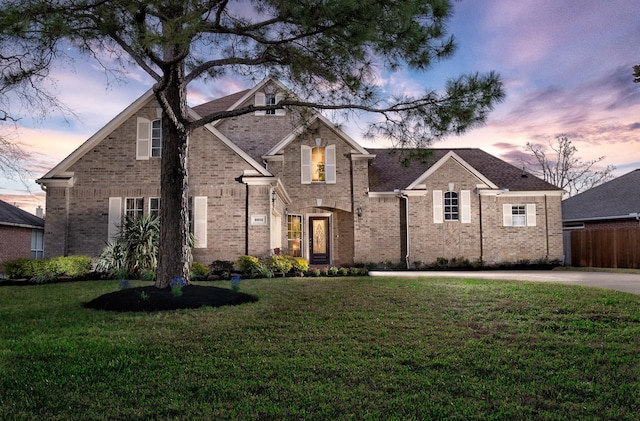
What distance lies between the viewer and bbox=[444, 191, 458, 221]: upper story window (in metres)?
19.9

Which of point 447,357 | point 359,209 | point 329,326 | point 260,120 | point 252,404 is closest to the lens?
point 252,404

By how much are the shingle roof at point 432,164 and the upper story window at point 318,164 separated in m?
2.10

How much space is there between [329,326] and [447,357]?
1.91 m

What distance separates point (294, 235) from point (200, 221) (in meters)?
6.35

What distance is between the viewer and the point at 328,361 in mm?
4715

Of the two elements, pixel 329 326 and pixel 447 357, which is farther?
pixel 329 326

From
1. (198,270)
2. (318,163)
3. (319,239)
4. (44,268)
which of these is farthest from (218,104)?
(44,268)

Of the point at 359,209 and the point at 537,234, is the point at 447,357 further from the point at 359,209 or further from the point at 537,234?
the point at 537,234

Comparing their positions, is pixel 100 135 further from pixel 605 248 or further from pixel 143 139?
pixel 605 248

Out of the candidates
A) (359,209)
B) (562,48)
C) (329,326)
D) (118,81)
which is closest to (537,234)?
(359,209)

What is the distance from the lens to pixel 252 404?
360 cm

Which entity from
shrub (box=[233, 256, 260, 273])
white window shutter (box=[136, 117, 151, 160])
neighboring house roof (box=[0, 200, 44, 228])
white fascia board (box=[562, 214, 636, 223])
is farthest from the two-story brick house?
neighboring house roof (box=[0, 200, 44, 228])

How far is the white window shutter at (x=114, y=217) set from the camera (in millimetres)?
14195

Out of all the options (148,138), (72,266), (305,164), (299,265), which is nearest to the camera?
(72,266)
